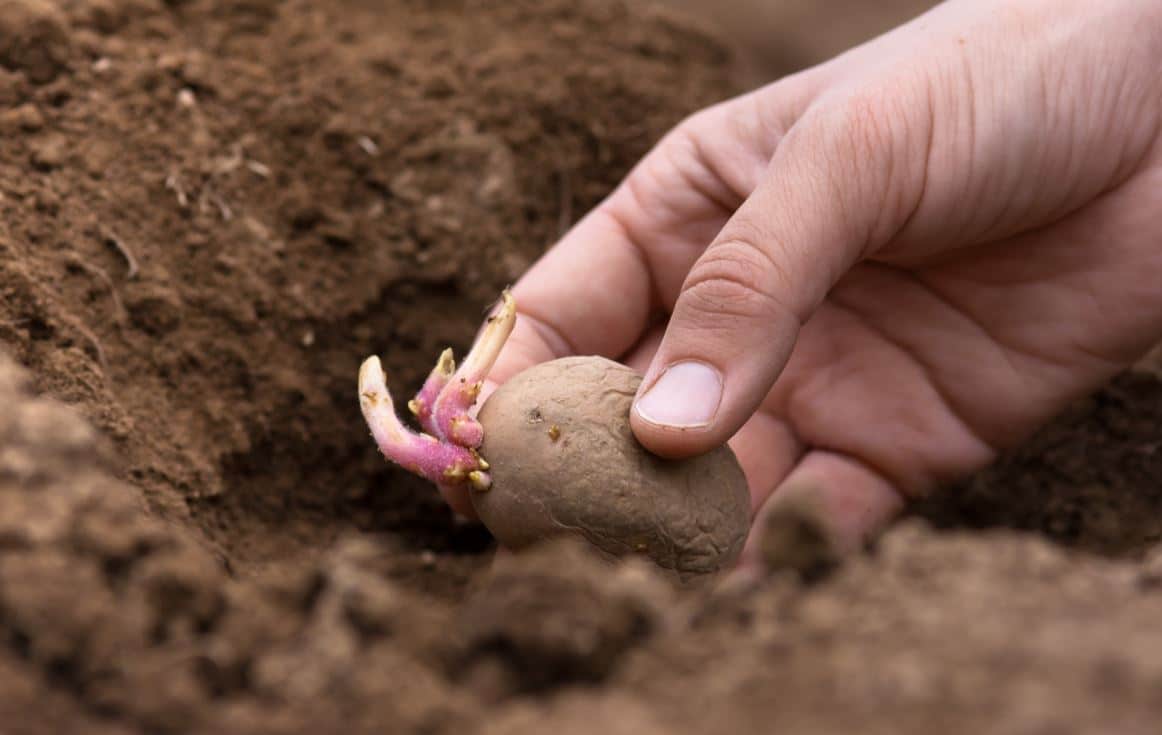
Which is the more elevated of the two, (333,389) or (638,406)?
(638,406)

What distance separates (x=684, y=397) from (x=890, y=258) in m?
0.91

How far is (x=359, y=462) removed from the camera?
305 centimetres

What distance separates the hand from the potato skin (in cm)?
7

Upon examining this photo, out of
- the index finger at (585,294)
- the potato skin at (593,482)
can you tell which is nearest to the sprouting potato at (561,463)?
the potato skin at (593,482)

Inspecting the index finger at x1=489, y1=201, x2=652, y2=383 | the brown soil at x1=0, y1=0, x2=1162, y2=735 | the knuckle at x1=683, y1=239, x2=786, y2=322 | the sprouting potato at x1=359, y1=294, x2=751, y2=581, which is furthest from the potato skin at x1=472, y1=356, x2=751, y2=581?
the index finger at x1=489, y1=201, x2=652, y2=383

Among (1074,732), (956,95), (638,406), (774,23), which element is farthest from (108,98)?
(774,23)

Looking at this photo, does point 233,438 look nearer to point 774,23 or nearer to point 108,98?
point 108,98

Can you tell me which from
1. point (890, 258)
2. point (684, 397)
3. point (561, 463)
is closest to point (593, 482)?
point (561, 463)

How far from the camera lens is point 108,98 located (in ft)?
9.98

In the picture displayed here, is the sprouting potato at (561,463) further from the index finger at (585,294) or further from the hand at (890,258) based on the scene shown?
the index finger at (585,294)

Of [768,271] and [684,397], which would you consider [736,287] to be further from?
[684,397]

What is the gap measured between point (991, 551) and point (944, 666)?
0.26 m

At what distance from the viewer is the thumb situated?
7.02ft

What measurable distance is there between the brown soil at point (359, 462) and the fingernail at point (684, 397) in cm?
32
